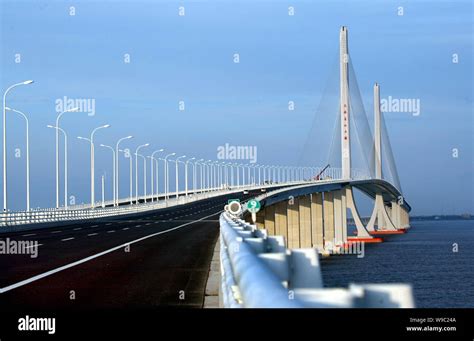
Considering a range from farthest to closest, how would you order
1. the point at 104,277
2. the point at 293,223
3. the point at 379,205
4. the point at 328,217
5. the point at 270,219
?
1. the point at 379,205
2. the point at 328,217
3. the point at 293,223
4. the point at 270,219
5. the point at 104,277

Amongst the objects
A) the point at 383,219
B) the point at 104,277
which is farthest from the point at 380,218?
the point at 104,277

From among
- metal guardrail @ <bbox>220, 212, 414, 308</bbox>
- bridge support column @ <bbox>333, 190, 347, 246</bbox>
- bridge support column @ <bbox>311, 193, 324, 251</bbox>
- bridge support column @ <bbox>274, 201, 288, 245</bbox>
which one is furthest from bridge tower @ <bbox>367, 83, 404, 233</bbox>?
metal guardrail @ <bbox>220, 212, 414, 308</bbox>

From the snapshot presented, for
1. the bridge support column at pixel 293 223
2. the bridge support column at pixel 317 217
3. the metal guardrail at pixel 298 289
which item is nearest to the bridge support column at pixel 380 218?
the bridge support column at pixel 317 217

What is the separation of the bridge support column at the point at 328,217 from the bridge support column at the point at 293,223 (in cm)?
954

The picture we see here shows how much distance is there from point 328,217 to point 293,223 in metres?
13.7

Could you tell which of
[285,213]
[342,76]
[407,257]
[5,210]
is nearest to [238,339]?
[5,210]

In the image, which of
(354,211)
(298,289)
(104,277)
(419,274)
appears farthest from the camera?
(354,211)

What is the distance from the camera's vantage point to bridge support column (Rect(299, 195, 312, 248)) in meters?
101

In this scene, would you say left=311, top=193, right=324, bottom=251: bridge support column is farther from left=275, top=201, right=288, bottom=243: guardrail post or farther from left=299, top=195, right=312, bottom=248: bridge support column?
left=275, top=201, right=288, bottom=243: guardrail post

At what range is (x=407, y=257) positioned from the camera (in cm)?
8800

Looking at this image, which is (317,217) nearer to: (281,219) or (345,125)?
(345,125)

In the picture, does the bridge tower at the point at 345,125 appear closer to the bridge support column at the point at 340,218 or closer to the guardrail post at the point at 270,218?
the bridge support column at the point at 340,218

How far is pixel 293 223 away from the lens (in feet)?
326

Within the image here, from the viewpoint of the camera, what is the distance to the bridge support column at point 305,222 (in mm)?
101250
